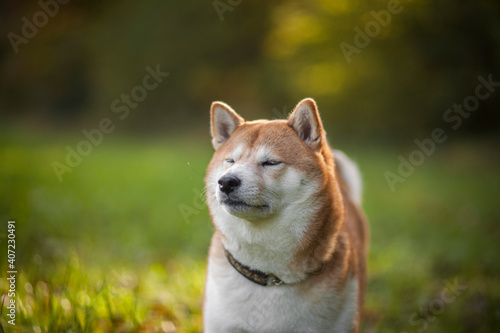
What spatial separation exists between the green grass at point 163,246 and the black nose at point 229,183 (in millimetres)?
500

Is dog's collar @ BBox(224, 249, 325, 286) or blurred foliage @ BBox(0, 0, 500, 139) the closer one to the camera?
dog's collar @ BBox(224, 249, 325, 286)

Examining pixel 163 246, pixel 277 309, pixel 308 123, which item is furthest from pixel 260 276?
pixel 163 246

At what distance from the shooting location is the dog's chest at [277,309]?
2418mm

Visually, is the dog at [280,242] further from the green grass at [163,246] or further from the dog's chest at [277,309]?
the green grass at [163,246]

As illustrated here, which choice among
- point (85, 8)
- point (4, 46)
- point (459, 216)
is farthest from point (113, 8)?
point (459, 216)

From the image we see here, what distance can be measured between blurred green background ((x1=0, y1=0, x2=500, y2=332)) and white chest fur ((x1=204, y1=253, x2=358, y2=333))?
2.35 ft

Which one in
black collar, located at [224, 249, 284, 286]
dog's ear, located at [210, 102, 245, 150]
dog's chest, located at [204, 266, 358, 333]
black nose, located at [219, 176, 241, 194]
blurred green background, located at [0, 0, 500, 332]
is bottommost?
blurred green background, located at [0, 0, 500, 332]

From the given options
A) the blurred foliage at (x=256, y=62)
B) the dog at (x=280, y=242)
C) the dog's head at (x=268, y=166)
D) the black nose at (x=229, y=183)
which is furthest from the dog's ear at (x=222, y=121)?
the blurred foliage at (x=256, y=62)

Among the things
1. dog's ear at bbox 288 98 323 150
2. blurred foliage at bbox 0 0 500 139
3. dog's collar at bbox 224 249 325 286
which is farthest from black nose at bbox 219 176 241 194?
blurred foliage at bbox 0 0 500 139

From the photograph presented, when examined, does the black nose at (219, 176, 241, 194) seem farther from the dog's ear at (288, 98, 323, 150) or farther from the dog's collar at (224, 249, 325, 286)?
the dog's ear at (288, 98, 323, 150)

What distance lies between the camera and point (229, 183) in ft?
7.97

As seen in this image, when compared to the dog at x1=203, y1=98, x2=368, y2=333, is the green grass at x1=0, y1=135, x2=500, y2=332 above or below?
below

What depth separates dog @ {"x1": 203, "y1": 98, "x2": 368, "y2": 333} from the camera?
2440 millimetres

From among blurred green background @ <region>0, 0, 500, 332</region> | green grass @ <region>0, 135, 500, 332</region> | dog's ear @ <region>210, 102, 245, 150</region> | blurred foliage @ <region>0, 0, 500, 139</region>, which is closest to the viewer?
dog's ear @ <region>210, 102, 245, 150</region>
